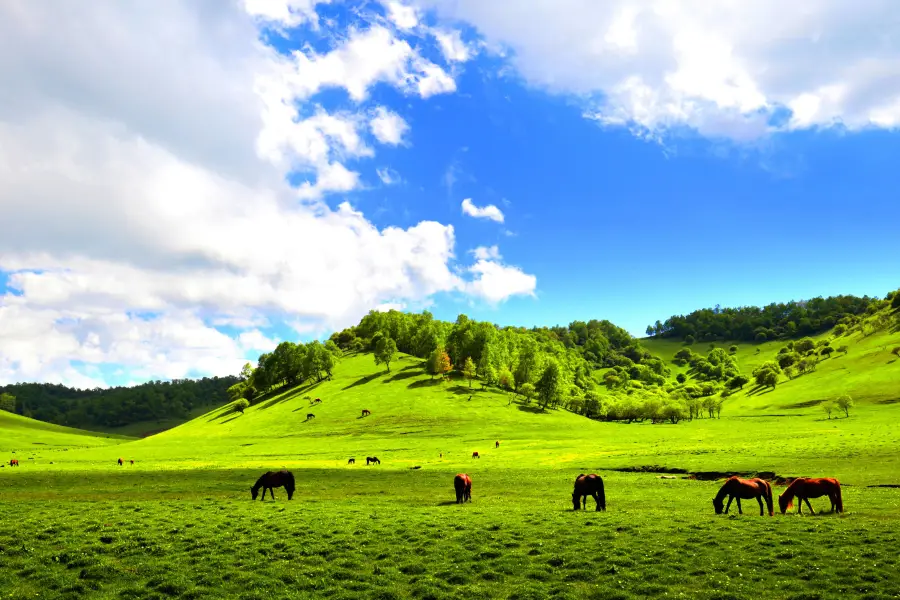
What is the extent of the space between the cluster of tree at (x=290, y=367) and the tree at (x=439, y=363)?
43.0m

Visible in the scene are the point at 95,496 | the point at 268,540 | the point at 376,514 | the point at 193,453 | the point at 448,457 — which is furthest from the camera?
the point at 193,453

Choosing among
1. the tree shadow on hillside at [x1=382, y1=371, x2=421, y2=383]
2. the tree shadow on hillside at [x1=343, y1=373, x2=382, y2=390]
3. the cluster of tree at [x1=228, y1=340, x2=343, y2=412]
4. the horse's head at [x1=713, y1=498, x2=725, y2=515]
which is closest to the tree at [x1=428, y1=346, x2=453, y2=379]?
the tree shadow on hillside at [x1=382, y1=371, x2=421, y2=383]

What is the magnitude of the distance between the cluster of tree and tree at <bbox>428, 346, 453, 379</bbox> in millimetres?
43032

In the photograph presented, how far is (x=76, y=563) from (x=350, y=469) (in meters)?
38.9

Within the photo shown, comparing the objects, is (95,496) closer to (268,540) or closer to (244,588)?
(268,540)

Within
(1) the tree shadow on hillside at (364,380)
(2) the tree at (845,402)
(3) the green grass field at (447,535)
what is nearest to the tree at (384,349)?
(1) the tree shadow on hillside at (364,380)

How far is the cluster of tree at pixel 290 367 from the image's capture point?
181m

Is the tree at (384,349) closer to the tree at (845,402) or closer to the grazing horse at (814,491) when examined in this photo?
the tree at (845,402)

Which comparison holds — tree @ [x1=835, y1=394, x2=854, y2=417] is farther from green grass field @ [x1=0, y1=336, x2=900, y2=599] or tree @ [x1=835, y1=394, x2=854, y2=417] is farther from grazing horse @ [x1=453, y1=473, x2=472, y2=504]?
grazing horse @ [x1=453, y1=473, x2=472, y2=504]

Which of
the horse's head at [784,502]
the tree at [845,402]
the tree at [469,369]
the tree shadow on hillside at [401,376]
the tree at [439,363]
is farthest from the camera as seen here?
the tree at [469,369]

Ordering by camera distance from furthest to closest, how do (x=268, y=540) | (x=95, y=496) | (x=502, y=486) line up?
(x=502, y=486) < (x=95, y=496) < (x=268, y=540)

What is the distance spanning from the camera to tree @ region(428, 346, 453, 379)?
161875 millimetres

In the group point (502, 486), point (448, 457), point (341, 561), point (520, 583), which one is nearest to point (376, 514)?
point (341, 561)

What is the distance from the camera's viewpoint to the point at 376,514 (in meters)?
29.8
